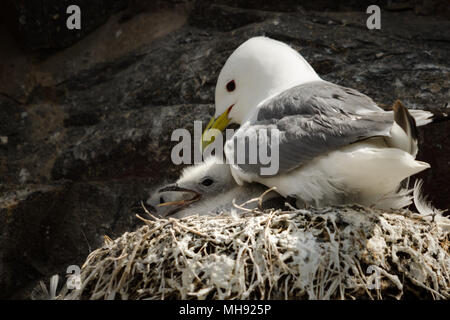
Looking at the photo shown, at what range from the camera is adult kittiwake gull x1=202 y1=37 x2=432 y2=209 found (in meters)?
1.60

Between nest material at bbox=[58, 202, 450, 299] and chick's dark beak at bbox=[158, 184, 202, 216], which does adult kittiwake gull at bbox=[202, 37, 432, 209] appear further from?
chick's dark beak at bbox=[158, 184, 202, 216]

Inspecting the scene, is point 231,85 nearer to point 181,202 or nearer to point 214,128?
point 214,128

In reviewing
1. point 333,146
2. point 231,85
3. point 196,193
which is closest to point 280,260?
point 333,146

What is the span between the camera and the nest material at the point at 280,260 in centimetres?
142

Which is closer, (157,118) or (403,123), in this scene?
Answer: (403,123)

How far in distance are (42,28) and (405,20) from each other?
5.78 ft

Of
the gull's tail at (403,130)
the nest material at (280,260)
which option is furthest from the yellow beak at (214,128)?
the gull's tail at (403,130)

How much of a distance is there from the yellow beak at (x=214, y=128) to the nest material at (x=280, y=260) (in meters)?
0.58

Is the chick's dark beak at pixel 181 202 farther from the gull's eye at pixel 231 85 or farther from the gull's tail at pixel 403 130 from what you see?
the gull's tail at pixel 403 130

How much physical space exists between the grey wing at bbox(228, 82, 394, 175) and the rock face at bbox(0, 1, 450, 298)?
1.96 ft
